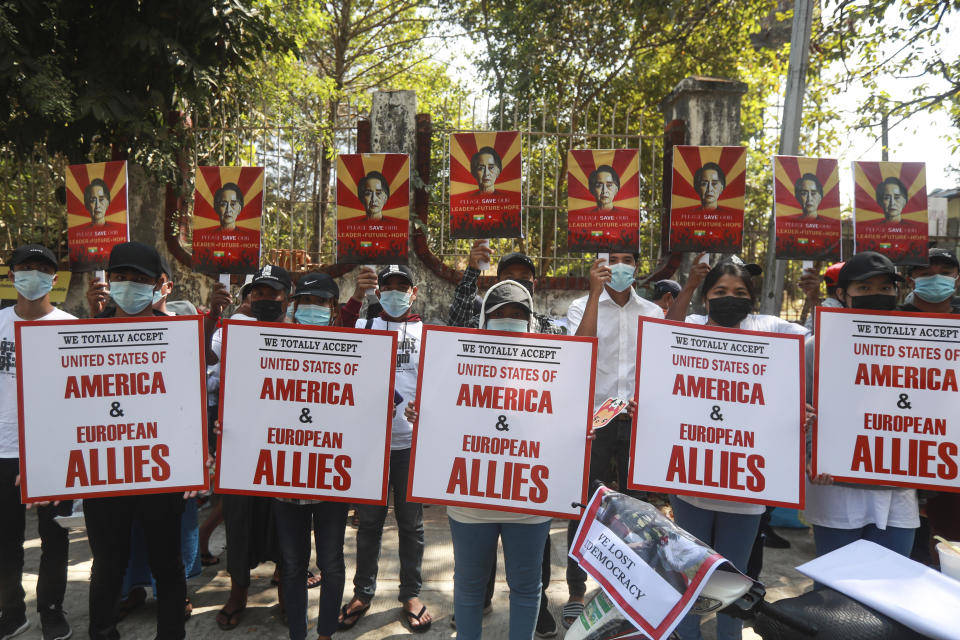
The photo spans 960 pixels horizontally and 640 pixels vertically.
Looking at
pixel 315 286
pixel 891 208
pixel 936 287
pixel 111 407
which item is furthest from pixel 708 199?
pixel 111 407

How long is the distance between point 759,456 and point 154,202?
20.3ft

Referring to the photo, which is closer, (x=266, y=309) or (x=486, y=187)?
(x=266, y=309)

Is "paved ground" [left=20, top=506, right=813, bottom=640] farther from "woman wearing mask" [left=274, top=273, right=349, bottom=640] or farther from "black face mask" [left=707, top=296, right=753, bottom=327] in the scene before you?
"black face mask" [left=707, top=296, right=753, bottom=327]

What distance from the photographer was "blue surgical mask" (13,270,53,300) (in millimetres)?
3146

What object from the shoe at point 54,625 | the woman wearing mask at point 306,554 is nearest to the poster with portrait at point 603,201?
the woman wearing mask at point 306,554

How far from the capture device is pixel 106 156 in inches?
254

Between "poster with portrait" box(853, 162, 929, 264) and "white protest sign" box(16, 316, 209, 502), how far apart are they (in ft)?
14.3

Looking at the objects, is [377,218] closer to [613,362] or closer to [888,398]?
[613,362]

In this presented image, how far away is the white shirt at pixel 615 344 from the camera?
11.8 ft

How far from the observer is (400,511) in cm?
361

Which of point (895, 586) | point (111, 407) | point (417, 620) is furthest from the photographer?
point (417, 620)

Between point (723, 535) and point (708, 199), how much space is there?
2.68 m

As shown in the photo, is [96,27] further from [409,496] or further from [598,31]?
[598,31]

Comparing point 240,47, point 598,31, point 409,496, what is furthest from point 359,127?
point 598,31
